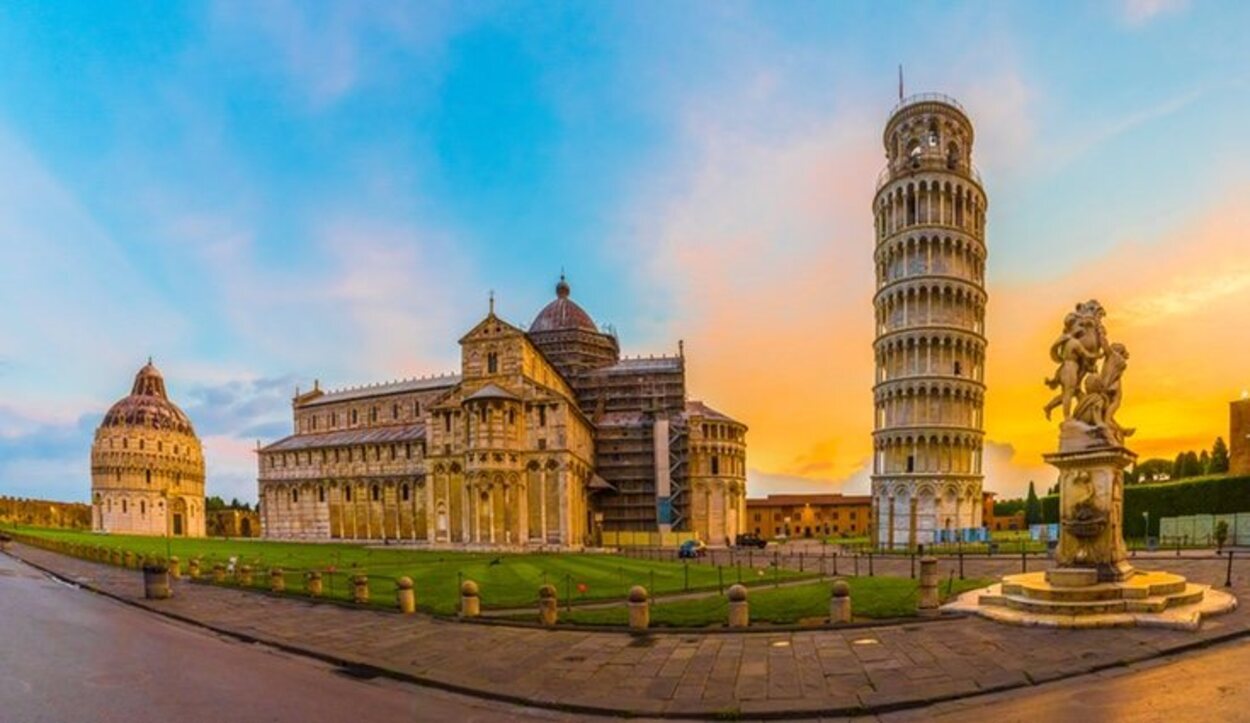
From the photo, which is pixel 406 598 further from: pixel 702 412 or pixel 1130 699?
pixel 702 412

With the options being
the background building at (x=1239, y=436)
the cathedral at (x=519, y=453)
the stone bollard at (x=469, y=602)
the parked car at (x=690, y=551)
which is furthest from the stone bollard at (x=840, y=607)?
the background building at (x=1239, y=436)

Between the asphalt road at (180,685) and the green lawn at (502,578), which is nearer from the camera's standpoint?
the asphalt road at (180,685)

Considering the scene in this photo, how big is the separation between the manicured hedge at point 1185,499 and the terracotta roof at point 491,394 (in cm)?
5178

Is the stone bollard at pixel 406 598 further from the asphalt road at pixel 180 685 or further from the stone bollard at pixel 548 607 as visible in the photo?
the stone bollard at pixel 548 607

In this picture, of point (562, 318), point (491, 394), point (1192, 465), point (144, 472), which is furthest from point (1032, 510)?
point (144, 472)

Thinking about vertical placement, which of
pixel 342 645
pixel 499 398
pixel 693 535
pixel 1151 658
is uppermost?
pixel 499 398

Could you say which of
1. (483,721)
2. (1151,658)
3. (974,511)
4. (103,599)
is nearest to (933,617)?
(1151,658)

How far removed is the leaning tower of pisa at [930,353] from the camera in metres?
58.9

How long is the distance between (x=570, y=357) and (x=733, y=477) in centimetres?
2260

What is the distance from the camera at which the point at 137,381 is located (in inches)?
5704

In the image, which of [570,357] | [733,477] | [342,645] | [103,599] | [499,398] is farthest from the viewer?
[570,357]

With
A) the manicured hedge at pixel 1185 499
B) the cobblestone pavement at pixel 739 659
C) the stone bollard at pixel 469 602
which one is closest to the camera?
the cobblestone pavement at pixel 739 659

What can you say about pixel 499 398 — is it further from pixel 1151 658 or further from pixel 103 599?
pixel 1151 658

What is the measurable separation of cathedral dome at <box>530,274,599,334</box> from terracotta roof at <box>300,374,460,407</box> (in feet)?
39.2
